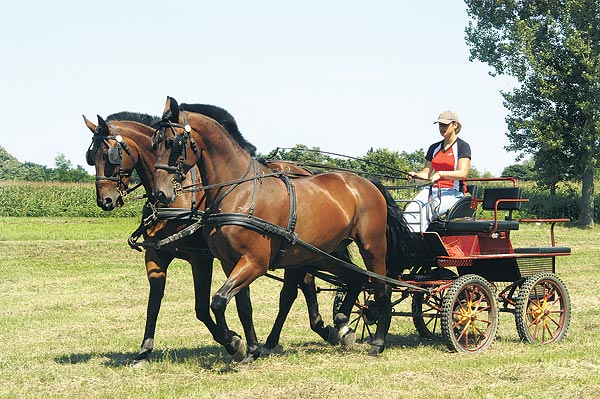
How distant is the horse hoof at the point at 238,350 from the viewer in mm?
7910

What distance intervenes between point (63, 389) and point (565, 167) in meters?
33.1

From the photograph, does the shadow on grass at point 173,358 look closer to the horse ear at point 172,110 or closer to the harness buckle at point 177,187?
the harness buckle at point 177,187

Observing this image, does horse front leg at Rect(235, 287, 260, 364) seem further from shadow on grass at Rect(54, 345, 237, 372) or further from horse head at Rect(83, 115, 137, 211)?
horse head at Rect(83, 115, 137, 211)

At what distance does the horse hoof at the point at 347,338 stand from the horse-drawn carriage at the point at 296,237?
0.5 inches

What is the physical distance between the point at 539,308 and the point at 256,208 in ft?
12.3

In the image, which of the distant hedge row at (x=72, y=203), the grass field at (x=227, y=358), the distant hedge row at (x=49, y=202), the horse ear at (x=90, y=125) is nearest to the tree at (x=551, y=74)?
the distant hedge row at (x=72, y=203)

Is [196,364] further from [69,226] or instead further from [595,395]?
[69,226]

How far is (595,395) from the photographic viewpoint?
6.49m

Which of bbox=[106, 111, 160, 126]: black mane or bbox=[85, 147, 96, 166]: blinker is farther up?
bbox=[106, 111, 160, 126]: black mane

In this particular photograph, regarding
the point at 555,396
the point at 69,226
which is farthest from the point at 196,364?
the point at 69,226

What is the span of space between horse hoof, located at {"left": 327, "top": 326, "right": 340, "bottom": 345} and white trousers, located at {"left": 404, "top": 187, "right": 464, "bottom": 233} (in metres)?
1.44

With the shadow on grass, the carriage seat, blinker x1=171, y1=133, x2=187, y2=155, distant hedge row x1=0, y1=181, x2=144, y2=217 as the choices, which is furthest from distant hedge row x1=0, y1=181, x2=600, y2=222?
blinker x1=171, y1=133, x2=187, y2=155

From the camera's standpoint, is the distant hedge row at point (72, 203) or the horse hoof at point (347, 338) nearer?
the horse hoof at point (347, 338)

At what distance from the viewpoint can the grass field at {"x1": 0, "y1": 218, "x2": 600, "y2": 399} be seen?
6.76m
